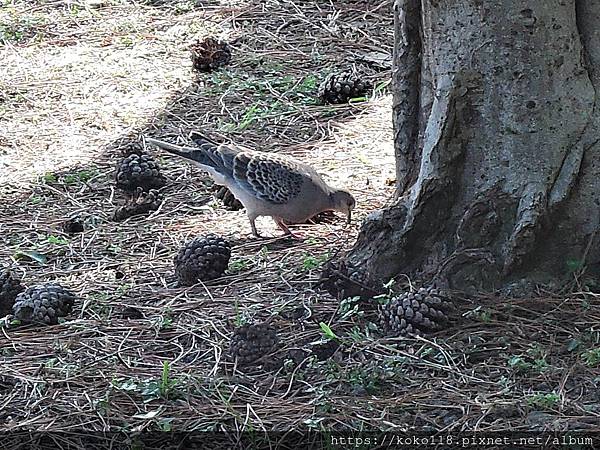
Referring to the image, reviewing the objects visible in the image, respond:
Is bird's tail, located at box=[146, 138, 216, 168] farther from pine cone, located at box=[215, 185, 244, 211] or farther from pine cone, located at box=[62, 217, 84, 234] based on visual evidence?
pine cone, located at box=[62, 217, 84, 234]

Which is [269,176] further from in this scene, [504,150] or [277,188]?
[504,150]

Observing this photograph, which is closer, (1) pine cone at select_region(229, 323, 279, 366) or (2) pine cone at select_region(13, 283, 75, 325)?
(1) pine cone at select_region(229, 323, 279, 366)

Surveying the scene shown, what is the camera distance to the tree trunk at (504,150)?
13.0 feet

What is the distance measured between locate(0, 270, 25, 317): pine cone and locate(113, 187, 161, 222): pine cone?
48.7 inches

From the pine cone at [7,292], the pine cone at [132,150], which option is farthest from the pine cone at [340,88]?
the pine cone at [7,292]

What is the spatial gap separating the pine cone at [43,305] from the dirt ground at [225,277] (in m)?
0.05

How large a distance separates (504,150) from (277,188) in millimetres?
1552

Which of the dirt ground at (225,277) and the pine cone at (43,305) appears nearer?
the dirt ground at (225,277)

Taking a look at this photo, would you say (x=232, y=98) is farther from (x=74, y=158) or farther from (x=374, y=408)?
(x=374, y=408)

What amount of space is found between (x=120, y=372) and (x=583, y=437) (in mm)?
1601

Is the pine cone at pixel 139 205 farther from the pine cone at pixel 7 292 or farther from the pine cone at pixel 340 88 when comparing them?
the pine cone at pixel 340 88

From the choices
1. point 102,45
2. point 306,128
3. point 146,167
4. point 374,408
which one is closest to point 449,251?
point 374,408

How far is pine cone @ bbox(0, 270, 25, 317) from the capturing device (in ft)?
14.6

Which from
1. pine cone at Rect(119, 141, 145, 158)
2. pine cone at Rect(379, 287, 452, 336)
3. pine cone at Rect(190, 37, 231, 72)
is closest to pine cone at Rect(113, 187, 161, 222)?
pine cone at Rect(119, 141, 145, 158)
